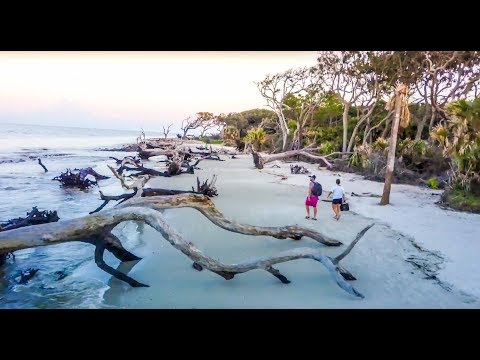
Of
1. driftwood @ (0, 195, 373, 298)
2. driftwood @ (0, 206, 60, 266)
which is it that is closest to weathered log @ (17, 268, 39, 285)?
driftwood @ (0, 206, 60, 266)

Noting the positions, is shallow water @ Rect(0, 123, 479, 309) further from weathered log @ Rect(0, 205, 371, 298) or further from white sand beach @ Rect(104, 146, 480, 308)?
weathered log @ Rect(0, 205, 371, 298)

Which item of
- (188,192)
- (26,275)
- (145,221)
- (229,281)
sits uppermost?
(145,221)

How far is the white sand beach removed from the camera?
3785 millimetres

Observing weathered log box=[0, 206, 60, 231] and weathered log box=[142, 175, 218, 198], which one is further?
weathered log box=[142, 175, 218, 198]

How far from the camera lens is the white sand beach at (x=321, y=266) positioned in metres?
3.79

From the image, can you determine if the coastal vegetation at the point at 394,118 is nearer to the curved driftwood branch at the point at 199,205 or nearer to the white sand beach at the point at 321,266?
the white sand beach at the point at 321,266

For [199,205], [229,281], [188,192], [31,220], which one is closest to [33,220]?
[31,220]

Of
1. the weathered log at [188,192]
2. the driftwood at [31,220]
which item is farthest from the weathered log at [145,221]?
the weathered log at [188,192]

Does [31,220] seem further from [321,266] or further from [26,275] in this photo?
[321,266]

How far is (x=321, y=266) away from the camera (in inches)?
186

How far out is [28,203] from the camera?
385 inches
